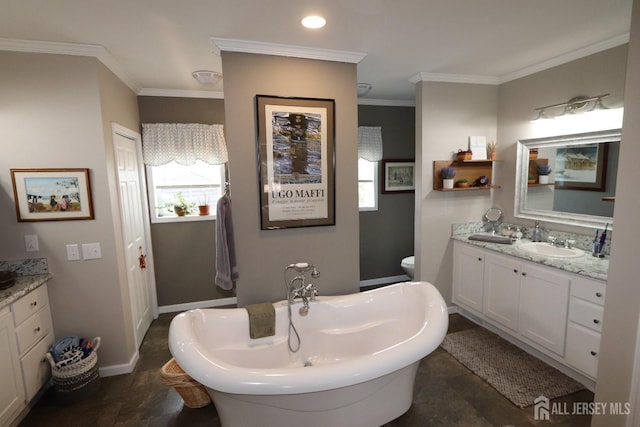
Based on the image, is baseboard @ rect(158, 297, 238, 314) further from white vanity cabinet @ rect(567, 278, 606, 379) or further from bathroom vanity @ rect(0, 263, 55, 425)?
white vanity cabinet @ rect(567, 278, 606, 379)

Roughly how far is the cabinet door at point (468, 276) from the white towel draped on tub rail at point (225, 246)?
7.50 feet

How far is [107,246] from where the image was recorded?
245 cm

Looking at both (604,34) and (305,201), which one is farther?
(305,201)

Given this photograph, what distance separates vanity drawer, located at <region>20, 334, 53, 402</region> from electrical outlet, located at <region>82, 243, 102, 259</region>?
649 millimetres

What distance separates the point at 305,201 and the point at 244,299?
90 cm

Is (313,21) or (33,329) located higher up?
(313,21)

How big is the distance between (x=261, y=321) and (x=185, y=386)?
666mm

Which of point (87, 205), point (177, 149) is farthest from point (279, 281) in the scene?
A: point (177, 149)

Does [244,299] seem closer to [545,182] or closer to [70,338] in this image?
[70,338]

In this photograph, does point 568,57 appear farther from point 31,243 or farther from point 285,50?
point 31,243

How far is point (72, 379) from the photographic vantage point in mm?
2252

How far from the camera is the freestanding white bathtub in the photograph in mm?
1514

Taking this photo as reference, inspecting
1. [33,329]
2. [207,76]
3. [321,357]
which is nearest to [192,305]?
[33,329]

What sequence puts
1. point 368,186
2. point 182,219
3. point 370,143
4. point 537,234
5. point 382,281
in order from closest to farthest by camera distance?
point 537,234 → point 182,219 → point 370,143 → point 368,186 → point 382,281
